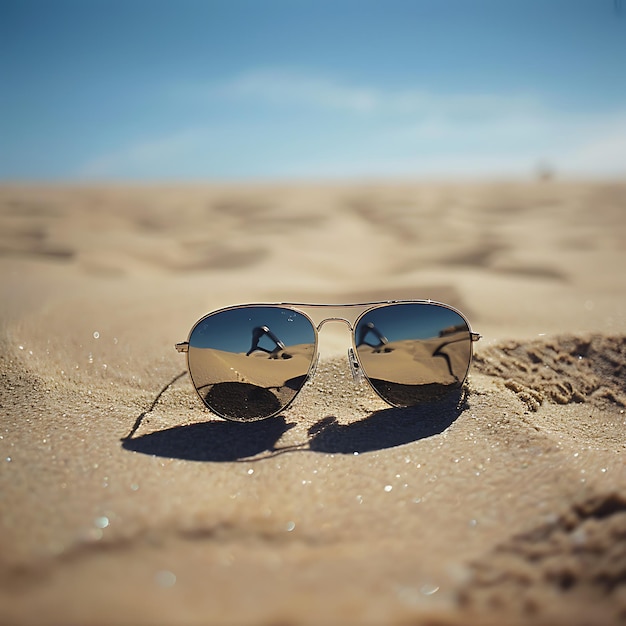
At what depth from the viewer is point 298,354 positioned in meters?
1.76

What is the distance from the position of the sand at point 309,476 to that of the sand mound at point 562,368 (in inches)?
0.4

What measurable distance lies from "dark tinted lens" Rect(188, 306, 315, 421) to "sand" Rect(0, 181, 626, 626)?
78 millimetres

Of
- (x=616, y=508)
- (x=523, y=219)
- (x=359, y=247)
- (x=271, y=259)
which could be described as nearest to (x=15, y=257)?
(x=271, y=259)

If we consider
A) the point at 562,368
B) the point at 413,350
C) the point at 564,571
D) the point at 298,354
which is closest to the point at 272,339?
the point at 298,354

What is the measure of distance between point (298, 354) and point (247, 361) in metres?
0.18

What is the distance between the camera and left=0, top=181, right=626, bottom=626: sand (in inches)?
33.0

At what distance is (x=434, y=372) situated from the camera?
1763 millimetres

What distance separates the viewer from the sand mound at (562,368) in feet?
6.27

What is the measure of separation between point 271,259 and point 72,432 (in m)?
3.30

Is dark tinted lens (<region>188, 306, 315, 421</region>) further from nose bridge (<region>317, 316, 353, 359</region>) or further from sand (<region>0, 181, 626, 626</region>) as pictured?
nose bridge (<region>317, 316, 353, 359</region>)

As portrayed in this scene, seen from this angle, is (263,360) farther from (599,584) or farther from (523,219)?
(523,219)

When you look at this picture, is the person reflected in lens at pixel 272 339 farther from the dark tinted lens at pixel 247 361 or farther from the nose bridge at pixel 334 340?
the nose bridge at pixel 334 340

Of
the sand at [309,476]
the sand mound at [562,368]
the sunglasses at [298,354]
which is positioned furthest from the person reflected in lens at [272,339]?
the sand mound at [562,368]

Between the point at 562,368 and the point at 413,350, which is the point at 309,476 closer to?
the point at 413,350
